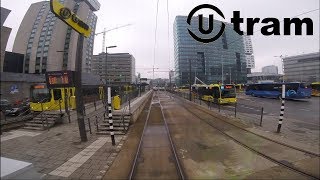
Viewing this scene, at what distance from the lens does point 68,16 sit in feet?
32.1

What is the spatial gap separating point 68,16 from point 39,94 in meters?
12.3

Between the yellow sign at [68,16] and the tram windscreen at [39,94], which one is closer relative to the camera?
the yellow sign at [68,16]

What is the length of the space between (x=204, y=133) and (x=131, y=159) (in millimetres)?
5825

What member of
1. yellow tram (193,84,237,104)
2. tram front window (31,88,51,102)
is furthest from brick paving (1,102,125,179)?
yellow tram (193,84,237,104)

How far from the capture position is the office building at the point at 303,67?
10506 centimetres

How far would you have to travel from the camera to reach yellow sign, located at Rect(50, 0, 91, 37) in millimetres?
8109

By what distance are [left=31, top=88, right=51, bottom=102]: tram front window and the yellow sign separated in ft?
33.8

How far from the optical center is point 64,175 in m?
7.41

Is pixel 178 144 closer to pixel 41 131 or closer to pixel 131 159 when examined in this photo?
pixel 131 159

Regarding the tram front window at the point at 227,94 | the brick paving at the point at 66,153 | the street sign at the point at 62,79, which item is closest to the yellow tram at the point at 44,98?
the street sign at the point at 62,79

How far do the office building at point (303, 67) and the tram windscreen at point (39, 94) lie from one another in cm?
10211

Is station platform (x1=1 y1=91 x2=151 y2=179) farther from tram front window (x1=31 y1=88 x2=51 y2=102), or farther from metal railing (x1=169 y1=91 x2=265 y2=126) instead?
metal railing (x1=169 y1=91 x2=265 y2=126)

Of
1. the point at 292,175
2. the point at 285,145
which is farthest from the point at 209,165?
the point at 285,145

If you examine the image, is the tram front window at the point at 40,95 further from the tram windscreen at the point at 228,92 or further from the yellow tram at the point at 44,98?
the tram windscreen at the point at 228,92
